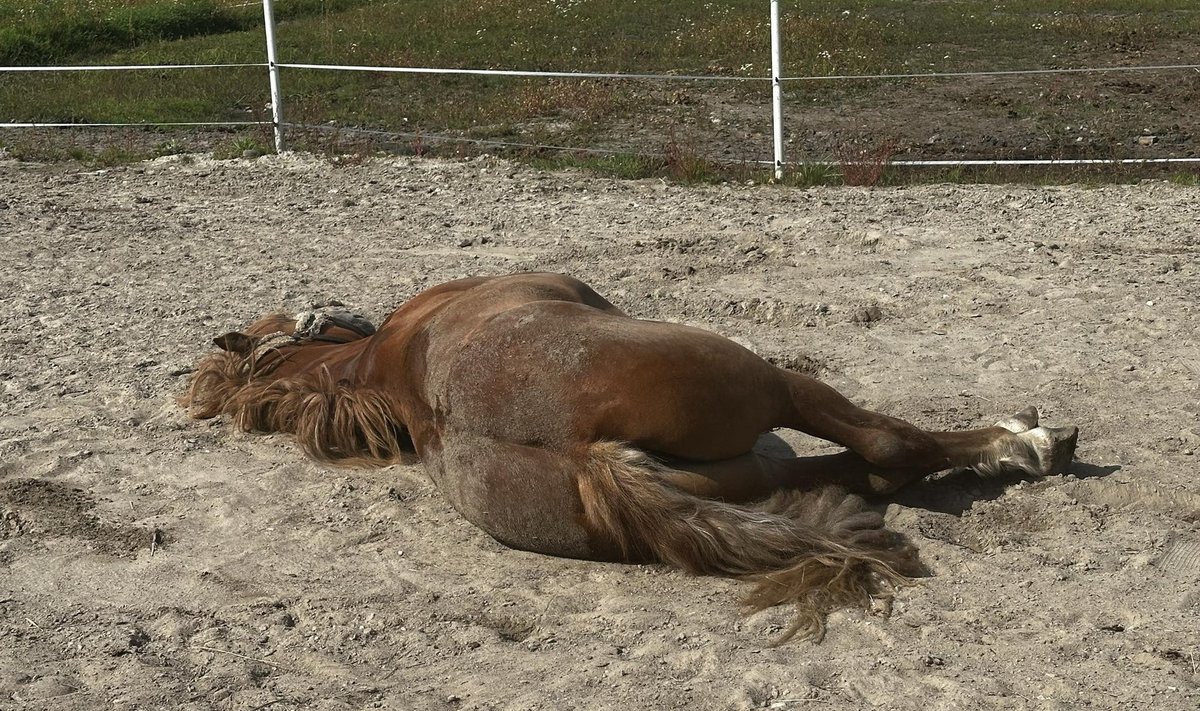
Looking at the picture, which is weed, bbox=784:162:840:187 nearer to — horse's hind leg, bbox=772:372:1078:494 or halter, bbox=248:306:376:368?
halter, bbox=248:306:376:368

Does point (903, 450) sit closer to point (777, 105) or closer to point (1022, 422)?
point (1022, 422)

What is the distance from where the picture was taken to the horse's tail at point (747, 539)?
3.10 metres

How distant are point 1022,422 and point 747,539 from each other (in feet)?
3.49

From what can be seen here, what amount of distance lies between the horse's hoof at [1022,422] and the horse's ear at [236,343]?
2411 mm

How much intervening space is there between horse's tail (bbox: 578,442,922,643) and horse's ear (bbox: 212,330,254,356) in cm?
161

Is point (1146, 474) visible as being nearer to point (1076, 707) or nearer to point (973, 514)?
point (973, 514)

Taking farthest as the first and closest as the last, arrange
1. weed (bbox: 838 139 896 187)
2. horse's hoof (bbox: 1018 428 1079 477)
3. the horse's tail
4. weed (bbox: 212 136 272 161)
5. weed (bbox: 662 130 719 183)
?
weed (bbox: 212 136 272 161)
weed (bbox: 662 130 719 183)
weed (bbox: 838 139 896 187)
horse's hoof (bbox: 1018 428 1079 477)
the horse's tail

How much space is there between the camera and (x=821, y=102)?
1124 cm

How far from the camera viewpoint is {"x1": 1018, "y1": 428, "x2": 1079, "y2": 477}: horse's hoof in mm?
3633

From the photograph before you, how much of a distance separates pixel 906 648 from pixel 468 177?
242 inches

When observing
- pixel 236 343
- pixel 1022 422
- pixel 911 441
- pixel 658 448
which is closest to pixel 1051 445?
pixel 1022 422

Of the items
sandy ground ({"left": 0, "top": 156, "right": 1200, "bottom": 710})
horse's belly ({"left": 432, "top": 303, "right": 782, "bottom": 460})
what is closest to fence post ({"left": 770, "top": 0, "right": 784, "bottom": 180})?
sandy ground ({"left": 0, "top": 156, "right": 1200, "bottom": 710})

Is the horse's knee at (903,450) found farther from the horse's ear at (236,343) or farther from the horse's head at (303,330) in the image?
the horse's ear at (236,343)

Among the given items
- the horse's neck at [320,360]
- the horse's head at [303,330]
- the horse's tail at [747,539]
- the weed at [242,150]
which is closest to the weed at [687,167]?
the weed at [242,150]
